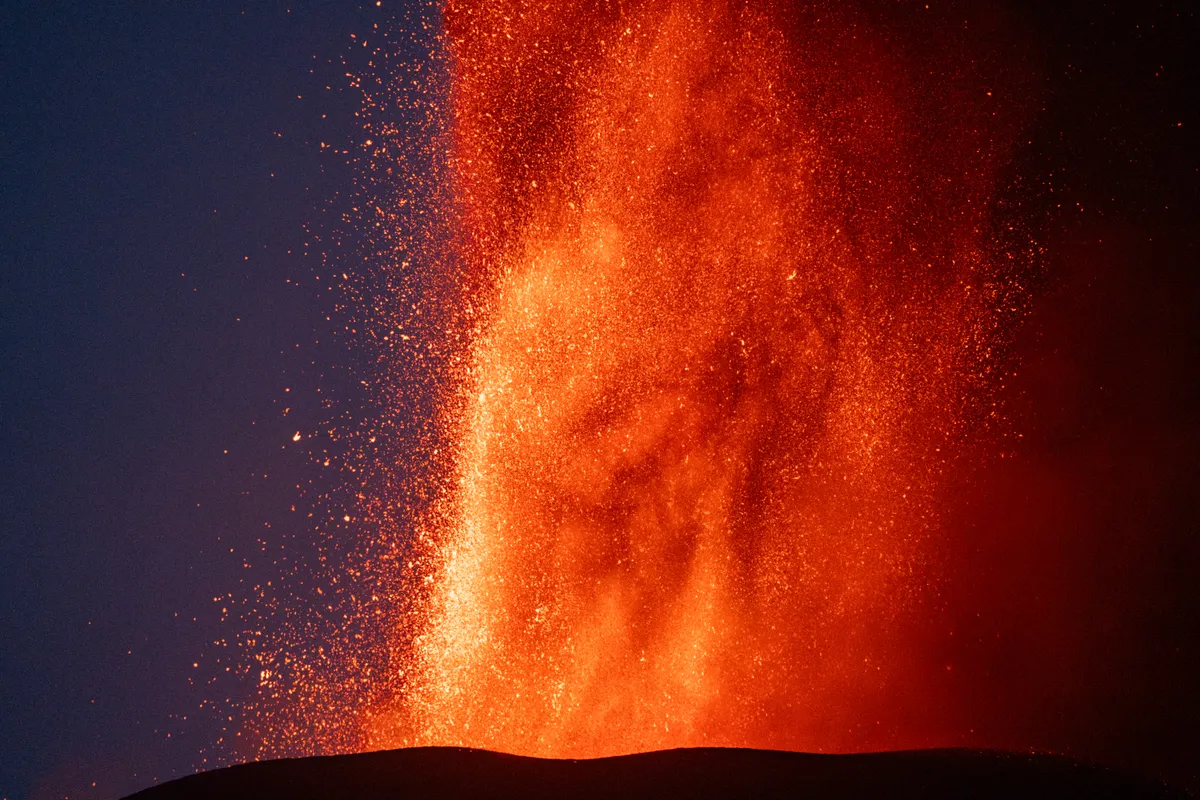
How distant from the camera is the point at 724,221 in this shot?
21.7 feet

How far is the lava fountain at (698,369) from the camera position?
6.20 meters

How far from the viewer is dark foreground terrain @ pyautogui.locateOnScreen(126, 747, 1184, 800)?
3.57 meters

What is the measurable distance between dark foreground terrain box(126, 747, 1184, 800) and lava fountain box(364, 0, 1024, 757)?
2.31 metres

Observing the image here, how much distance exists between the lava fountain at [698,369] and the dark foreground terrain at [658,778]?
7.59 feet

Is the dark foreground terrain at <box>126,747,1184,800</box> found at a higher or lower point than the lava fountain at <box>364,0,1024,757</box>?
lower

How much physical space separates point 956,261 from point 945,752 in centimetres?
335

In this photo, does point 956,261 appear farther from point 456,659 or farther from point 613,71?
point 456,659

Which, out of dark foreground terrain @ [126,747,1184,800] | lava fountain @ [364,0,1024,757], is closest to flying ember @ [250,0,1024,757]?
lava fountain @ [364,0,1024,757]

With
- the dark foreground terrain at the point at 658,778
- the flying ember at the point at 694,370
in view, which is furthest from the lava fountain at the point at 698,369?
the dark foreground terrain at the point at 658,778

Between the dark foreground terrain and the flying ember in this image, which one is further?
the flying ember

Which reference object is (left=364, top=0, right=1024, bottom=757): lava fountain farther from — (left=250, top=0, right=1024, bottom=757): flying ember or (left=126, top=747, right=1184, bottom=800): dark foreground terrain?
(left=126, top=747, right=1184, bottom=800): dark foreground terrain

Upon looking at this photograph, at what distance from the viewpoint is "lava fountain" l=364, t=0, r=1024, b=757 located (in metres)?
6.20

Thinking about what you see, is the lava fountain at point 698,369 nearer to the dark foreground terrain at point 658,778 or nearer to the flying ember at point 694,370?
the flying ember at point 694,370

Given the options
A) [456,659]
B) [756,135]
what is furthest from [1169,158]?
[456,659]
